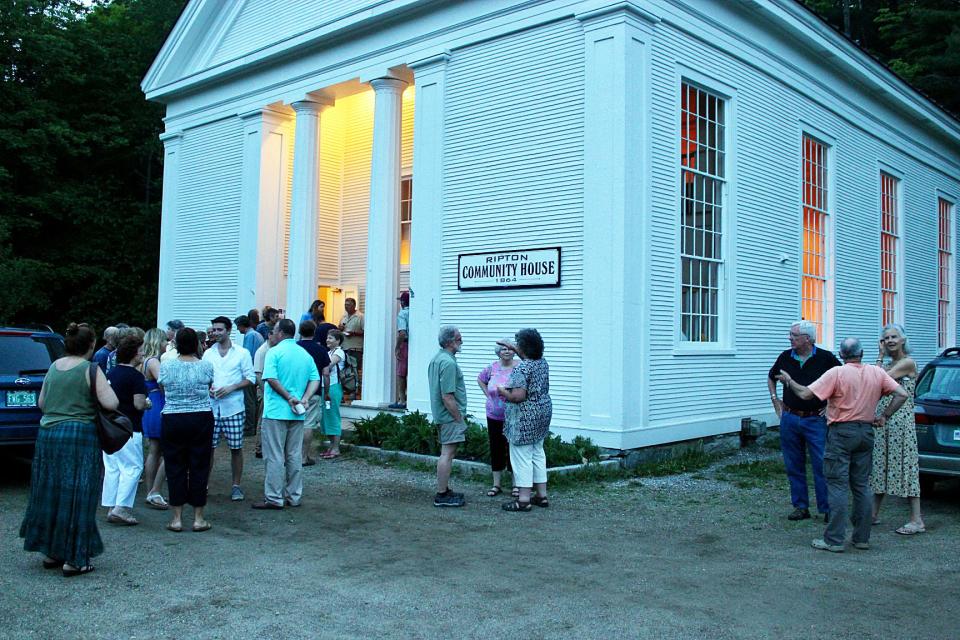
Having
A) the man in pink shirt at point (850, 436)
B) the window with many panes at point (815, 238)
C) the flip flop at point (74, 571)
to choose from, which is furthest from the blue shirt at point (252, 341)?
the window with many panes at point (815, 238)

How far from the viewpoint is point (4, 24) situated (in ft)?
77.7

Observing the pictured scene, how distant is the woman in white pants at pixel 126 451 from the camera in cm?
735

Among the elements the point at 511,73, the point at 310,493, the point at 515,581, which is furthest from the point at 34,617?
the point at 511,73

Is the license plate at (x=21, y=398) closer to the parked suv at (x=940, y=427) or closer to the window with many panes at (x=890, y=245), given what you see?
the parked suv at (x=940, y=427)

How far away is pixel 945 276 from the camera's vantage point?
21703mm

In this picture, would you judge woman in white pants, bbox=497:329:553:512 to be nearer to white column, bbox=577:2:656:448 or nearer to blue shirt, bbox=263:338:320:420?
blue shirt, bbox=263:338:320:420

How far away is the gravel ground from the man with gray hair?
324 millimetres

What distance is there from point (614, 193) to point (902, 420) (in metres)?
4.67

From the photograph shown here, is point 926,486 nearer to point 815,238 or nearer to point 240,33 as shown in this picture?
point 815,238

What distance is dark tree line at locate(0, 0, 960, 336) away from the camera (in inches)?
943

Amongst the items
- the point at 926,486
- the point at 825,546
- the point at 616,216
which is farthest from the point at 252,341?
the point at 926,486

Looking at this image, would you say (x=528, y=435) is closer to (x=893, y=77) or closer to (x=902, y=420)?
(x=902, y=420)

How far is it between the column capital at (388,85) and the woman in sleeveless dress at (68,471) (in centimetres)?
935

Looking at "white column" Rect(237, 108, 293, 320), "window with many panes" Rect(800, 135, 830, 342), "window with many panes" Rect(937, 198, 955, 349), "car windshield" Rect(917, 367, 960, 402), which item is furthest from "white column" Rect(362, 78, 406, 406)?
"window with many panes" Rect(937, 198, 955, 349)
